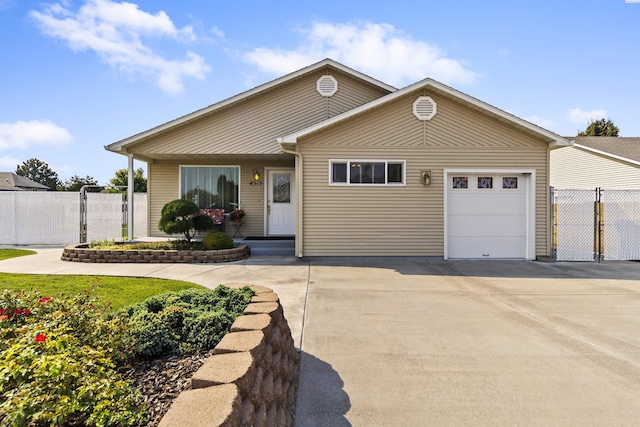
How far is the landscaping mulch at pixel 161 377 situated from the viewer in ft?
6.80

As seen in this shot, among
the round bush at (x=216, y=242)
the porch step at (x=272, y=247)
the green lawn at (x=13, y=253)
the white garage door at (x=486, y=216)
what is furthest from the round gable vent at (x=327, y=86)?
the green lawn at (x=13, y=253)

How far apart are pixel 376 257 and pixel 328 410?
7.26m

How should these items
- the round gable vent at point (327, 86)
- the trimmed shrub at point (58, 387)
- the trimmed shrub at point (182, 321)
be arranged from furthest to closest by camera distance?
the round gable vent at point (327, 86)
the trimmed shrub at point (182, 321)
the trimmed shrub at point (58, 387)

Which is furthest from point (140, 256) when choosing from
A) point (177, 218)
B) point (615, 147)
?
point (615, 147)

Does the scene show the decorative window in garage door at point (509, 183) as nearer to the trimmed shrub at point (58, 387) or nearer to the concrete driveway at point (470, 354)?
the concrete driveway at point (470, 354)

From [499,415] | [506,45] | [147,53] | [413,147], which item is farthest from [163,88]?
[499,415]

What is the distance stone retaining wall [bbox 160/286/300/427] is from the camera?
61.6 inches

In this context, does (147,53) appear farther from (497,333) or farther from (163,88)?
(497,333)

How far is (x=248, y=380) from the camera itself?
1.91 metres

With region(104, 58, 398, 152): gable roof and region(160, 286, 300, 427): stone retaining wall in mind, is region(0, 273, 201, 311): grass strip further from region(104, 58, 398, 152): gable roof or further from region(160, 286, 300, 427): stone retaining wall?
region(104, 58, 398, 152): gable roof

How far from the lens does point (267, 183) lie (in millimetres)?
12398

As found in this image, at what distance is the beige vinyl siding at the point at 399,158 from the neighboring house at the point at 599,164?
7.29 meters

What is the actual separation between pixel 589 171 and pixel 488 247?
910 cm

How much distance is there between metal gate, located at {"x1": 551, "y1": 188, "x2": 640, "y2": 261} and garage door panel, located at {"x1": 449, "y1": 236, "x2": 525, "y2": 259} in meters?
0.96
